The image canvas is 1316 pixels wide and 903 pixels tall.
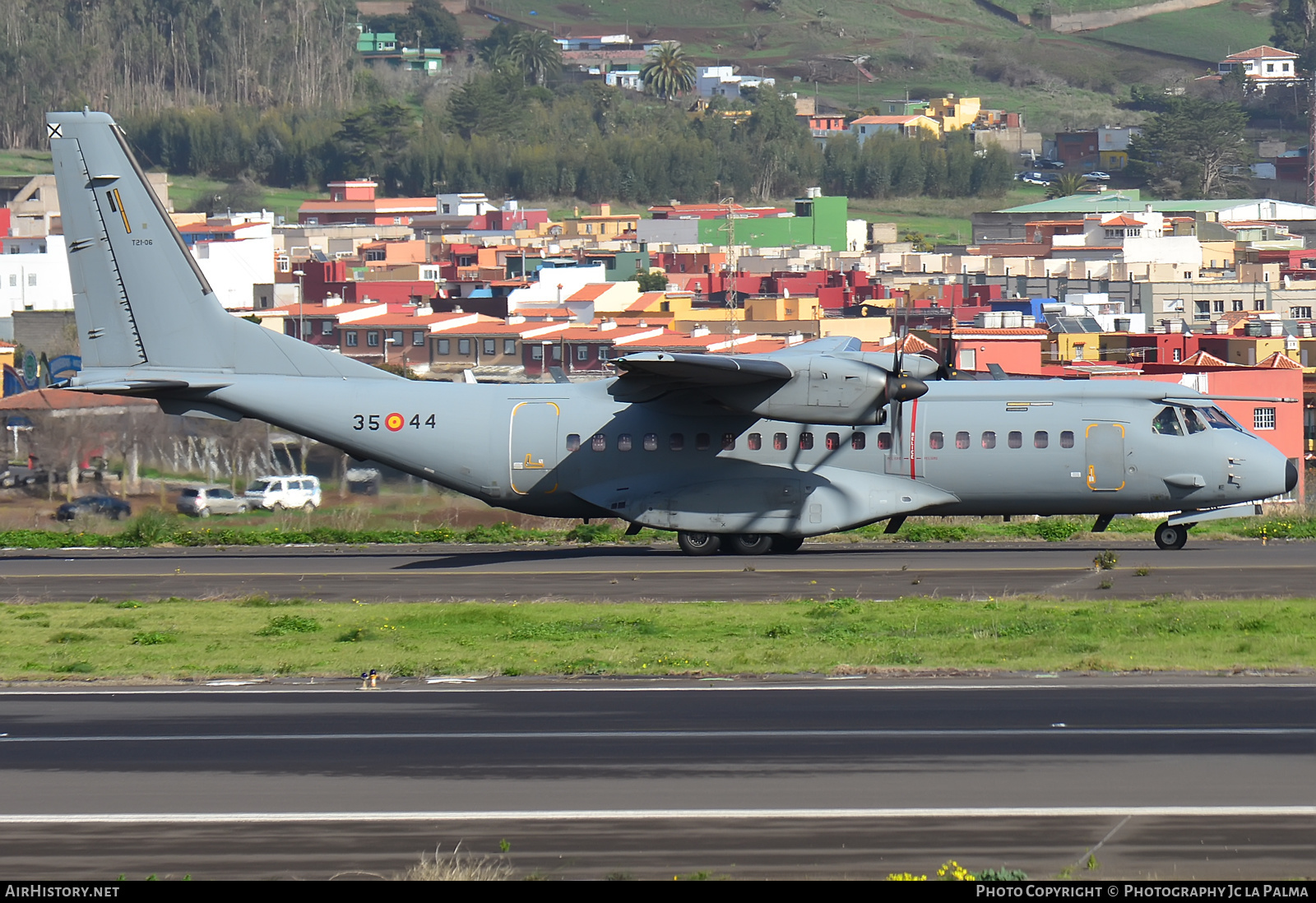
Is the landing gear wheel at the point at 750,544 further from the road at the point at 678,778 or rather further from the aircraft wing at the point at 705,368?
the road at the point at 678,778

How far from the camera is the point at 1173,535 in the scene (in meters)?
30.0

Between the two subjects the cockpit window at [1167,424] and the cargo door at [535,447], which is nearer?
the cockpit window at [1167,424]

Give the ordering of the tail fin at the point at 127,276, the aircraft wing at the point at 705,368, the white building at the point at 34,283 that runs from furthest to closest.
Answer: the white building at the point at 34,283 → the tail fin at the point at 127,276 → the aircraft wing at the point at 705,368

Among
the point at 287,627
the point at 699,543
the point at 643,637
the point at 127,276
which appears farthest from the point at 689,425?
the point at 127,276

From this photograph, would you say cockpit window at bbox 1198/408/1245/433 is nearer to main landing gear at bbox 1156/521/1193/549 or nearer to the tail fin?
main landing gear at bbox 1156/521/1193/549

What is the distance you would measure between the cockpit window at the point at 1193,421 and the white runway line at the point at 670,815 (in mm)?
17843

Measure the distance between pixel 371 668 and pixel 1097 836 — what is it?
10009 mm

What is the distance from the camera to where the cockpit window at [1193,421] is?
29500 millimetres

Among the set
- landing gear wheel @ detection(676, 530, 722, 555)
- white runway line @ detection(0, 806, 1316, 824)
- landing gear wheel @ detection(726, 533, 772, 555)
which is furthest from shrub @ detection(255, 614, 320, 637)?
white runway line @ detection(0, 806, 1316, 824)

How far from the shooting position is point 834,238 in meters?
180

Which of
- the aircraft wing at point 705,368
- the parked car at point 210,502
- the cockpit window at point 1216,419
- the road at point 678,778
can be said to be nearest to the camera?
the road at point 678,778

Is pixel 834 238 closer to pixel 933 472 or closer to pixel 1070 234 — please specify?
pixel 1070 234

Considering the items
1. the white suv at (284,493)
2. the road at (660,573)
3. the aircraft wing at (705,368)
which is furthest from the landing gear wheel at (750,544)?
the white suv at (284,493)
